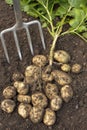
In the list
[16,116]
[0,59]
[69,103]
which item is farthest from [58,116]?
[0,59]

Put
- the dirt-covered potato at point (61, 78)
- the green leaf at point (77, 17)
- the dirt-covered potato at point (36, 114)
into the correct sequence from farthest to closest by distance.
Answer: the green leaf at point (77, 17) < the dirt-covered potato at point (61, 78) < the dirt-covered potato at point (36, 114)

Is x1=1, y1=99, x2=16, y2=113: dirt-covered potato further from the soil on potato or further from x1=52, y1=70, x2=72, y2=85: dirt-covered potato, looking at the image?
x1=52, y1=70, x2=72, y2=85: dirt-covered potato

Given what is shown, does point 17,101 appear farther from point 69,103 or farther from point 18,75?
point 69,103

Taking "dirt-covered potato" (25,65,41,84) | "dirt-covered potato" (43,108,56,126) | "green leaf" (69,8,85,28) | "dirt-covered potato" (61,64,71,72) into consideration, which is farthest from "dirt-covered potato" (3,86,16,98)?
"green leaf" (69,8,85,28)

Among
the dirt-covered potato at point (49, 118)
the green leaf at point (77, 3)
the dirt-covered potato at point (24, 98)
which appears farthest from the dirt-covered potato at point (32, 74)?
the green leaf at point (77, 3)

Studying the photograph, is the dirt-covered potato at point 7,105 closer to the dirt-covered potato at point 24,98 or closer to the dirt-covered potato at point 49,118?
the dirt-covered potato at point 24,98

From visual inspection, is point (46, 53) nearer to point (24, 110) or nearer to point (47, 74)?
point (47, 74)
